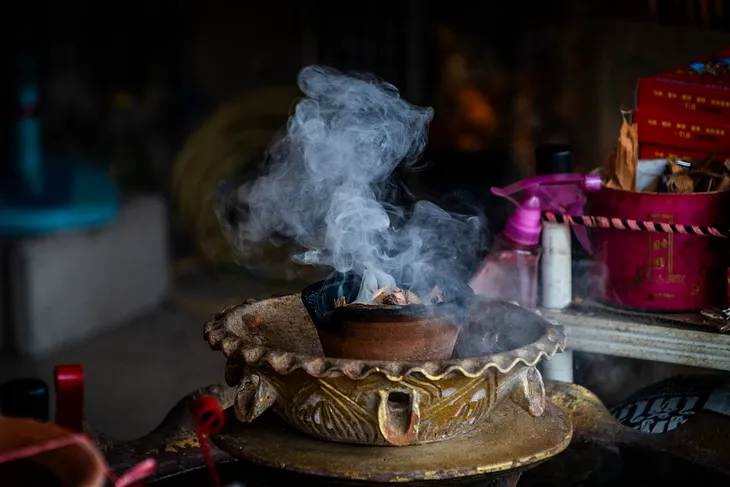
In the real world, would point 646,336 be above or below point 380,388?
below

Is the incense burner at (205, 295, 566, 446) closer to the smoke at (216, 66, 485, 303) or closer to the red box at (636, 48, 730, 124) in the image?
the smoke at (216, 66, 485, 303)

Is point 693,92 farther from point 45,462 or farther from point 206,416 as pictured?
point 45,462

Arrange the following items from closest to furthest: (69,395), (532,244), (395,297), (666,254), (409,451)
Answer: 1. (409,451)
2. (395,297)
3. (69,395)
4. (666,254)
5. (532,244)

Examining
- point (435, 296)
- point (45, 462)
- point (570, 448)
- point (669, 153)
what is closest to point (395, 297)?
point (435, 296)

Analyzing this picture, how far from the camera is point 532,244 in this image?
8.17ft

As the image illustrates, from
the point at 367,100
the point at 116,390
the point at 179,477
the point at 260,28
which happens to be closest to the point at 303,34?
the point at 260,28

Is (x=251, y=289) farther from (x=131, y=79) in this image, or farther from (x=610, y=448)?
(x=610, y=448)

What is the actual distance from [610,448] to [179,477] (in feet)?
3.54

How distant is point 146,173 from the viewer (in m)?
6.90

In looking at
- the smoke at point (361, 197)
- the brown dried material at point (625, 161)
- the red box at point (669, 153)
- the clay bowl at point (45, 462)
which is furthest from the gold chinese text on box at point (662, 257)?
the clay bowl at point (45, 462)

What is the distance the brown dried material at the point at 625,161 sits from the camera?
2.50 m

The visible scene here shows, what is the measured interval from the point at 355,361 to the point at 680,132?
1330 mm

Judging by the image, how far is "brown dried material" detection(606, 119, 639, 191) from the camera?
98.5 inches

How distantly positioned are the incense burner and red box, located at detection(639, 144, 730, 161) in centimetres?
85
